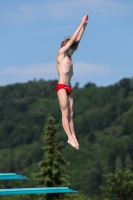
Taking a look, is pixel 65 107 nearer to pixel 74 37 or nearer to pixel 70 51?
pixel 70 51

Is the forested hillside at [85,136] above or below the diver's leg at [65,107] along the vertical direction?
above

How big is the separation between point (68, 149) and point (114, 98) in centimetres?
3487

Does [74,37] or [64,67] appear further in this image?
[64,67]

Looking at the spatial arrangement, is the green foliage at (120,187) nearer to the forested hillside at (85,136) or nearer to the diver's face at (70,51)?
the diver's face at (70,51)

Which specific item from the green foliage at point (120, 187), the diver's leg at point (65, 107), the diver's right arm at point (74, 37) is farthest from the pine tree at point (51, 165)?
the diver's right arm at point (74, 37)

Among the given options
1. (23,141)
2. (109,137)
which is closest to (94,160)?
(109,137)

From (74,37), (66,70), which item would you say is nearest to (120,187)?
(66,70)

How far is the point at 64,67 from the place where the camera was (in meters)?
14.2

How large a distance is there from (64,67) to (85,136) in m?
159

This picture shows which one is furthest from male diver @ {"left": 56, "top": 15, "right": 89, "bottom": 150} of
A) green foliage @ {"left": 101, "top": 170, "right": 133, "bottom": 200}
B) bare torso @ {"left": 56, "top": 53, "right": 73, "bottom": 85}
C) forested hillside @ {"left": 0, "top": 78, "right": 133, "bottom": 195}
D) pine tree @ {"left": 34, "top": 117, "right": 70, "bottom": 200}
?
forested hillside @ {"left": 0, "top": 78, "right": 133, "bottom": 195}

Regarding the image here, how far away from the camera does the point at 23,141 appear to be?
7279 inches

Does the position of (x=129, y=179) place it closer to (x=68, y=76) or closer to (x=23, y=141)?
(x=68, y=76)

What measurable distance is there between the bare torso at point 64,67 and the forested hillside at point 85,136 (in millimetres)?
114093

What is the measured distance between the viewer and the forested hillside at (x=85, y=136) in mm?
149125
